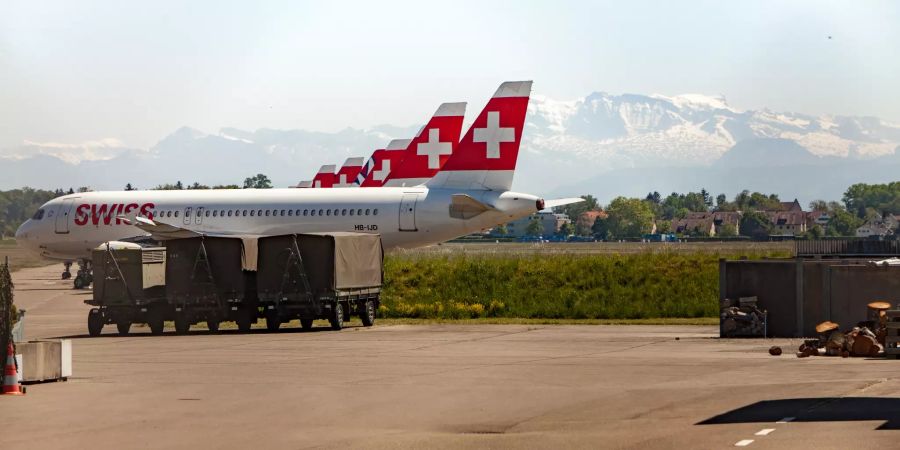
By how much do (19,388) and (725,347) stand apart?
1464 cm

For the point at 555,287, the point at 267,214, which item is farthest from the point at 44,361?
the point at 555,287

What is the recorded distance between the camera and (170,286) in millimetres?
38000

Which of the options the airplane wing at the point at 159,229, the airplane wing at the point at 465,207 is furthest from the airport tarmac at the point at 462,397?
the airplane wing at the point at 159,229

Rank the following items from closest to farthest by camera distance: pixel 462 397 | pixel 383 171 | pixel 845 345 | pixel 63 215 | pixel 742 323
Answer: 1. pixel 462 397
2. pixel 845 345
3. pixel 742 323
4. pixel 63 215
5. pixel 383 171

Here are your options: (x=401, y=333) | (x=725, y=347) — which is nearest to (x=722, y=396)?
(x=725, y=347)

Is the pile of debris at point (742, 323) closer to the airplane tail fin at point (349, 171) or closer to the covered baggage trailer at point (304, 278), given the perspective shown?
the covered baggage trailer at point (304, 278)

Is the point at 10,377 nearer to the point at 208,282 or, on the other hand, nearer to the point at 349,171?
the point at 208,282

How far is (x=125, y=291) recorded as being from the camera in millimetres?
37438

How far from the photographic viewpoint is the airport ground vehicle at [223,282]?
123 feet

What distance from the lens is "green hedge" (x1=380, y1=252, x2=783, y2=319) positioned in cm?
4497

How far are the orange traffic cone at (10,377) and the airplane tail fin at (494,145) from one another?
30.2m

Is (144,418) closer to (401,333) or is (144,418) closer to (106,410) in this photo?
(106,410)

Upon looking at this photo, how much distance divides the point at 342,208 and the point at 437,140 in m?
14.1

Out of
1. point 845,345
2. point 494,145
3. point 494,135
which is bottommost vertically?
point 845,345
